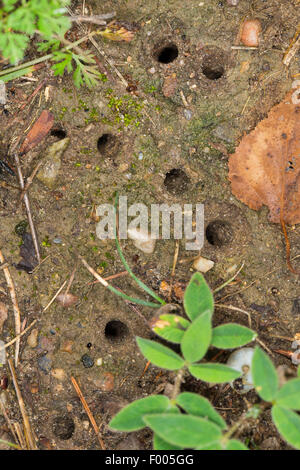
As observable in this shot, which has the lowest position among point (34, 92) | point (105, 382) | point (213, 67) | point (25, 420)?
point (25, 420)

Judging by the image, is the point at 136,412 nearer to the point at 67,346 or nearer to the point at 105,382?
the point at 105,382

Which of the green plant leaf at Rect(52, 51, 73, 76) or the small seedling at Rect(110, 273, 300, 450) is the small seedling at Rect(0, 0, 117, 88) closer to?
the green plant leaf at Rect(52, 51, 73, 76)

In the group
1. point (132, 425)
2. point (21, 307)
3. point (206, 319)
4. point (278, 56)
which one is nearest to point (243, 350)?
point (206, 319)

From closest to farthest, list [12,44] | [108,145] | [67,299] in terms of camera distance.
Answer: [12,44] < [67,299] < [108,145]

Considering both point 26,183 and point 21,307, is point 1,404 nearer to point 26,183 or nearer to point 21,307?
point 21,307

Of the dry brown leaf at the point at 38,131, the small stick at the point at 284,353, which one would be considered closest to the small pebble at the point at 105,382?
the small stick at the point at 284,353

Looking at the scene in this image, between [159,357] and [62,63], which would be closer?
[159,357]

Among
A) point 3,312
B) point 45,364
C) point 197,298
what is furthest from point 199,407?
point 3,312

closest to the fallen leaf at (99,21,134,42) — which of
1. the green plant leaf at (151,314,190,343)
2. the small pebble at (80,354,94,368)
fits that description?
the green plant leaf at (151,314,190,343)
